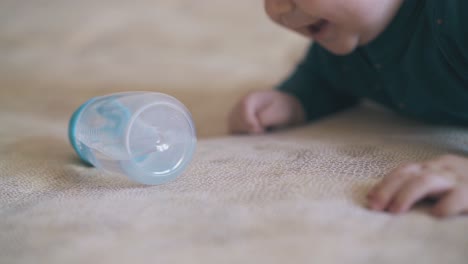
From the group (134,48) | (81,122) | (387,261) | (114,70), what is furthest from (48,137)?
(387,261)

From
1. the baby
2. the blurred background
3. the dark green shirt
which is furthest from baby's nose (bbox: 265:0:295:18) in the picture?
the blurred background

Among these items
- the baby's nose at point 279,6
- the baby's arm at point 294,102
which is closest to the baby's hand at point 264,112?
the baby's arm at point 294,102

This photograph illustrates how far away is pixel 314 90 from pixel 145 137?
545mm

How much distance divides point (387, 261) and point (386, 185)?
11 centimetres

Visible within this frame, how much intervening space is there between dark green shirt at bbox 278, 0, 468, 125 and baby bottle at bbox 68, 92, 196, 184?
15.8 inches

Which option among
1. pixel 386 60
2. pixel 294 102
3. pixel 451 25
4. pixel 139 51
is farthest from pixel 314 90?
pixel 139 51

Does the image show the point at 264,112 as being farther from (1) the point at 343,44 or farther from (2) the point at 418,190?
(2) the point at 418,190

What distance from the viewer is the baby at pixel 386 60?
2.36 feet

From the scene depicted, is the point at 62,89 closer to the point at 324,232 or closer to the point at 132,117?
the point at 132,117

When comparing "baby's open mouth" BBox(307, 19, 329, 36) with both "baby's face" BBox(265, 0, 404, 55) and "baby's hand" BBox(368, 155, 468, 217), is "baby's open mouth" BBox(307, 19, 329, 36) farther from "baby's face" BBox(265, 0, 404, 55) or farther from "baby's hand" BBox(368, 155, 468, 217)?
"baby's hand" BBox(368, 155, 468, 217)

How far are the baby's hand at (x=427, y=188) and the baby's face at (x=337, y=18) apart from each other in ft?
1.04

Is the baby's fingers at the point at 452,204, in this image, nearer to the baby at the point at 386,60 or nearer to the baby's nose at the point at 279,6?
the baby at the point at 386,60

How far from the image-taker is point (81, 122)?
0.73 m

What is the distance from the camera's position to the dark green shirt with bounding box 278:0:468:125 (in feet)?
2.36
